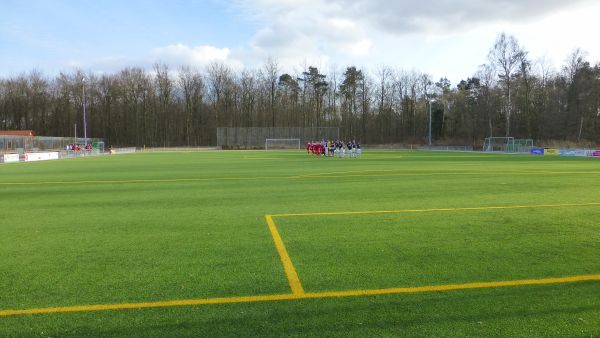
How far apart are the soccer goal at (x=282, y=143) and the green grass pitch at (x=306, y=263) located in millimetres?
68365

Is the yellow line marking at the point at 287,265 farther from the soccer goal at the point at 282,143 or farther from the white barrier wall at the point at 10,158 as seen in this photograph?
the soccer goal at the point at 282,143

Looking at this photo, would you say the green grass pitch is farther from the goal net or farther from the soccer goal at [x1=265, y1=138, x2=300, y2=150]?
the soccer goal at [x1=265, y1=138, x2=300, y2=150]

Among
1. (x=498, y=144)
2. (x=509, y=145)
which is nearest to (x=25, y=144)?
(x=509, y=145)

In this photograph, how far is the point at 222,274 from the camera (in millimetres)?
5301

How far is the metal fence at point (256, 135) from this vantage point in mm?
82938

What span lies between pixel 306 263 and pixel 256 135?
259 feet

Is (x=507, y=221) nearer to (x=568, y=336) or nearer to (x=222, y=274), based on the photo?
(x=568, y=336)

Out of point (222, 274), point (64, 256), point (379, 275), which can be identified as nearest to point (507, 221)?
point (379, 275)

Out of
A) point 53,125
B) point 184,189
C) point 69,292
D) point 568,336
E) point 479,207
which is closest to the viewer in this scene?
point 568,336

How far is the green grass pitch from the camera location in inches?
154

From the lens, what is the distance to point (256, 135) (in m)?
83.8

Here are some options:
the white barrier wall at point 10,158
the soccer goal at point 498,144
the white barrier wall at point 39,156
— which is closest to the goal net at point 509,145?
the soccer goal at point 498,144

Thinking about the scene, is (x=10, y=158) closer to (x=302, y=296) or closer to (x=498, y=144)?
(x=302, y=296)

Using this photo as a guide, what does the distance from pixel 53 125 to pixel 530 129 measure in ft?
316
